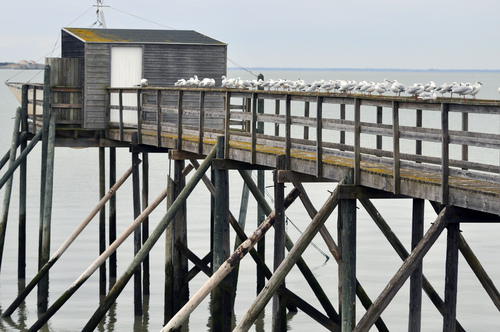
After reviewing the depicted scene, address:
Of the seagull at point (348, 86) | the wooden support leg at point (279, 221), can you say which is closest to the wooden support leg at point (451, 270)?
the wooden support leg at point (279, 221)

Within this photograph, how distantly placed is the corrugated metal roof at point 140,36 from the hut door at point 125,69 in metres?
0.27

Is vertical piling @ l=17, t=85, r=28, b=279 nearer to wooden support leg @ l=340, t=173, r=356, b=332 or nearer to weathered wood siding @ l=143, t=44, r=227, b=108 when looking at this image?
weathered wood siding @ l=143, t=44, r=227, b=108

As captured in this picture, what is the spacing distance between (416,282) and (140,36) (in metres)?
13.1

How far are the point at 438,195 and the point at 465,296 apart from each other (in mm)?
11960

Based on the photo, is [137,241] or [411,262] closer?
[411,262]

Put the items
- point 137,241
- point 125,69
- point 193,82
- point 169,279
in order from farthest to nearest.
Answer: point 125,69
point 193,82
point 137,241
point 169,279

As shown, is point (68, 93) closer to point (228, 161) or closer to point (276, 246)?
point (228, 161)

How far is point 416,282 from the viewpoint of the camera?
12.3 m

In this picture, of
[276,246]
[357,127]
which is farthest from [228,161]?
[357,127]

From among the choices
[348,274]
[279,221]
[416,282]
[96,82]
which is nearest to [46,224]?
[96,82]

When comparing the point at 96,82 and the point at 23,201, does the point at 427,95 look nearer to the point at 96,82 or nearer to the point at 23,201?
the point at 96,82

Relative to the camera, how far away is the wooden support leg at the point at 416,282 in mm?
12008

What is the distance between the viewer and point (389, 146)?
68062mm

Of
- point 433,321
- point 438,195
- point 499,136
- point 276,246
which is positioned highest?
point 499,136
